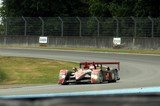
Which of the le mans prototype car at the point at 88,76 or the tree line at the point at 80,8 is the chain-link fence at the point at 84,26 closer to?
the tree line at the point at 80,8

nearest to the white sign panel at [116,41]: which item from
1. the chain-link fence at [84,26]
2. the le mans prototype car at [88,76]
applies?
the chain-link fence at [84,26]

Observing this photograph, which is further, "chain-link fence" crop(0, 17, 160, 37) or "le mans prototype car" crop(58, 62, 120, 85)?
"chain-link fence" crop(0, 17, 160, 37)

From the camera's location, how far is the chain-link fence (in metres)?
42.1

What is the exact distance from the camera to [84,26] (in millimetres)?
46531

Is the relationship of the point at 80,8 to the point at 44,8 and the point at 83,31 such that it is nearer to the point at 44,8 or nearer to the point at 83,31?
the point at 44,8

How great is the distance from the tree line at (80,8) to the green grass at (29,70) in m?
25.4

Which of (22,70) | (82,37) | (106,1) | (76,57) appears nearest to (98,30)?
(82,37)

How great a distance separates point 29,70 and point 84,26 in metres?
21.0

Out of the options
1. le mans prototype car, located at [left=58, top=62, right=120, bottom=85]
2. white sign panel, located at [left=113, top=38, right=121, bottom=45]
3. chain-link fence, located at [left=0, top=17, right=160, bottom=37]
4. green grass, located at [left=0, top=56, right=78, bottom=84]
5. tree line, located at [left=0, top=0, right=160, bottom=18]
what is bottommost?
green grass, located at [left=0, top=56, right=78, bottom=84]

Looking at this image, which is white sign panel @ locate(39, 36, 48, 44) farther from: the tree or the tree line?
the tree

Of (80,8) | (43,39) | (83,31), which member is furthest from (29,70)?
(80,8)

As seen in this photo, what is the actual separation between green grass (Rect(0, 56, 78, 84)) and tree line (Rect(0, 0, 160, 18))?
83.3ft

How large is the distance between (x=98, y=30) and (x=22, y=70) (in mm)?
19872

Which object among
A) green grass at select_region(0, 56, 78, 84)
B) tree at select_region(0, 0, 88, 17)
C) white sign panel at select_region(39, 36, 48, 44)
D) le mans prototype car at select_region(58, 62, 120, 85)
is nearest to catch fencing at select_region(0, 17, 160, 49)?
white sign panel at select_region(39, 36, 48, 44)
